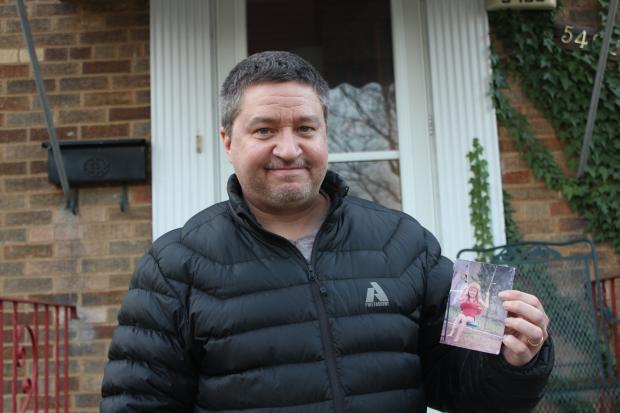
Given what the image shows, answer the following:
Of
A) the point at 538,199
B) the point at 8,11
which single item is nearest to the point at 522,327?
the point at 538,199

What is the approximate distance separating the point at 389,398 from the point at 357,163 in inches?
94.0

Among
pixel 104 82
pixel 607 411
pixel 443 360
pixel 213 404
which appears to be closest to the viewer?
pixel 213 404

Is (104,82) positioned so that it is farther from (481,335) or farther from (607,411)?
(607,411)

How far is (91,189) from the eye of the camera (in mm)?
3592

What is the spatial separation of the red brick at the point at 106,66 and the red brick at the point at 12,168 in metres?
0.64

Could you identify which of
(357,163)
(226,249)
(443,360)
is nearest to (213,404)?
(226,249)

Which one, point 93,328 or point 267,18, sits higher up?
point 267,18

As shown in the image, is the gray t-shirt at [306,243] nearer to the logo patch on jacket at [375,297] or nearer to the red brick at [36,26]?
the logo patch on jacket at [375,297]

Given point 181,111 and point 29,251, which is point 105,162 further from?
point 29,251

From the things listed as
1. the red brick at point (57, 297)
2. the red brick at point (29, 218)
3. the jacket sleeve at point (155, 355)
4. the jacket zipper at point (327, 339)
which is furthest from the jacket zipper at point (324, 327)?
the red brick at point (29, 218)

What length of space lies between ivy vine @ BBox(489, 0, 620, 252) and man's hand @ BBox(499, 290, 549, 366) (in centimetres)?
A: 229

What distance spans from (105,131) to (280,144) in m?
2.39

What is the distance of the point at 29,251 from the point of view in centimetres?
355

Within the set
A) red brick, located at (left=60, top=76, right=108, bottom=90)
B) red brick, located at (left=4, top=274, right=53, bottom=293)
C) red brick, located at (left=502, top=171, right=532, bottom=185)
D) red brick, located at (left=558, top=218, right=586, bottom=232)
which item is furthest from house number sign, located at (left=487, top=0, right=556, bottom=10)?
red brick, located at (left=4, top=274, right=53, bottom=293)
